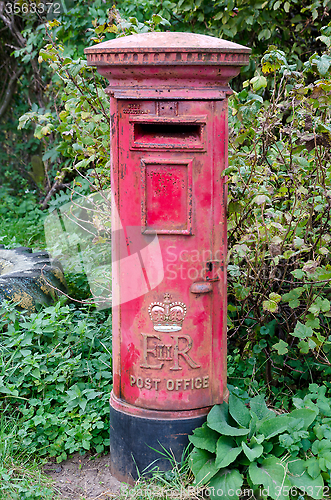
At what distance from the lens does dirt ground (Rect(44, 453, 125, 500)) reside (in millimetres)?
2266

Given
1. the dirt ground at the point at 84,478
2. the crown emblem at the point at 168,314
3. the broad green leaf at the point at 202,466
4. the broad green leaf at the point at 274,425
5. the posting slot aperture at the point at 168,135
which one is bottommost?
the dirt ground at the point at 84,478

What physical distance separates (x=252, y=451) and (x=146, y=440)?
0.50 m

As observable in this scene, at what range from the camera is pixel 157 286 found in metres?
2.17

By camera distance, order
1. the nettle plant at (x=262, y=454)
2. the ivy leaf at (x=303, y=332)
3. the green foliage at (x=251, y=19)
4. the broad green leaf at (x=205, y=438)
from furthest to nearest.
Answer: the green foliage at (x=251, y=19), the ivy leaf at (x=303, y=332), the broad green leaf at (x=205, y=438), the nettle plant at (x=262, y=454)

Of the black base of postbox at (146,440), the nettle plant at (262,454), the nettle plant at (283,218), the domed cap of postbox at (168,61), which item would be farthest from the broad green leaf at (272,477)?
the domed cap of postbox at (168,61)

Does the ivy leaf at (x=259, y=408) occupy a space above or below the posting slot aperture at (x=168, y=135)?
below

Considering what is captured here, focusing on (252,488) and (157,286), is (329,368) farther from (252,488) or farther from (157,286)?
(157,286)

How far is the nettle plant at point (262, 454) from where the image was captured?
2.04 metres

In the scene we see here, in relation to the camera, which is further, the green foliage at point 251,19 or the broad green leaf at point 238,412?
the green foliage at point 251,19

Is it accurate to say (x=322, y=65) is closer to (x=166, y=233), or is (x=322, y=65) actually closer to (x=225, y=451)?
(x=166, y=233)

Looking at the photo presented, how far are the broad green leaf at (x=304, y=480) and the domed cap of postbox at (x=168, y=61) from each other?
1699 millimetres

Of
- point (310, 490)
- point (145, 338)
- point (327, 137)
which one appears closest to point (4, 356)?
point (145, 338)

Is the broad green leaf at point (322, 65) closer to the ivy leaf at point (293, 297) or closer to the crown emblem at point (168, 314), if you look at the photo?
the ivy leaf at point (293, 297)

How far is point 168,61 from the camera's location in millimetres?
1927
